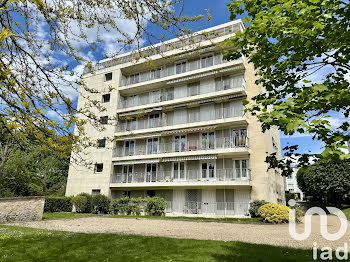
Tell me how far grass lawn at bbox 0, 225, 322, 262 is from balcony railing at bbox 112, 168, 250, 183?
46.9 feet

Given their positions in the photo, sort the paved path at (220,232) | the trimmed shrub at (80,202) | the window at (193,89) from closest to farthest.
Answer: the paved path at (220,232), the trimmed shrub at (80,202), the window at (193,89)

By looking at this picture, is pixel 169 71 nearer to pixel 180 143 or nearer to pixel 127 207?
pixel 180 143

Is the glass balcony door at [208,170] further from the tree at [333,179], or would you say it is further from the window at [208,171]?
the tree at [333,179]

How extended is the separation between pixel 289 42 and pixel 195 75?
21.0 meters

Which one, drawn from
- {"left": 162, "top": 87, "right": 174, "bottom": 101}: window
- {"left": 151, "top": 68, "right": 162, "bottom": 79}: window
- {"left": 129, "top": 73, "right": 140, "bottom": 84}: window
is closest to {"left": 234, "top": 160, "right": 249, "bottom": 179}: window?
{"left": 162, "top": 87, "right": 174, "bottom": 101}: window

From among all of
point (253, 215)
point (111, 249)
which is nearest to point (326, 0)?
point (111, 249)

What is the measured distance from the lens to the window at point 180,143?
25.5 metres

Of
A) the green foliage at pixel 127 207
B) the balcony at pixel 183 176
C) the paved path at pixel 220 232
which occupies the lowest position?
the paved path at pixel 220 232

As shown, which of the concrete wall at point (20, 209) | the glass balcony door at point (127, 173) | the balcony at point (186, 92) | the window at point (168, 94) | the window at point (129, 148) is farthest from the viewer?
the window at point (129, 148)

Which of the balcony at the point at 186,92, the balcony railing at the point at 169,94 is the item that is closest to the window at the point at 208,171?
the balcony at the point at 186,92

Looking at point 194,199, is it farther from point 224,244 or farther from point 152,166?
point 224,244

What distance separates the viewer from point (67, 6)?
4523mm

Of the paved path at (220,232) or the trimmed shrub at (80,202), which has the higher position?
the trimmed shrub at (80,202)

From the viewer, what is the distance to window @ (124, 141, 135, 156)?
2853 centimetres
